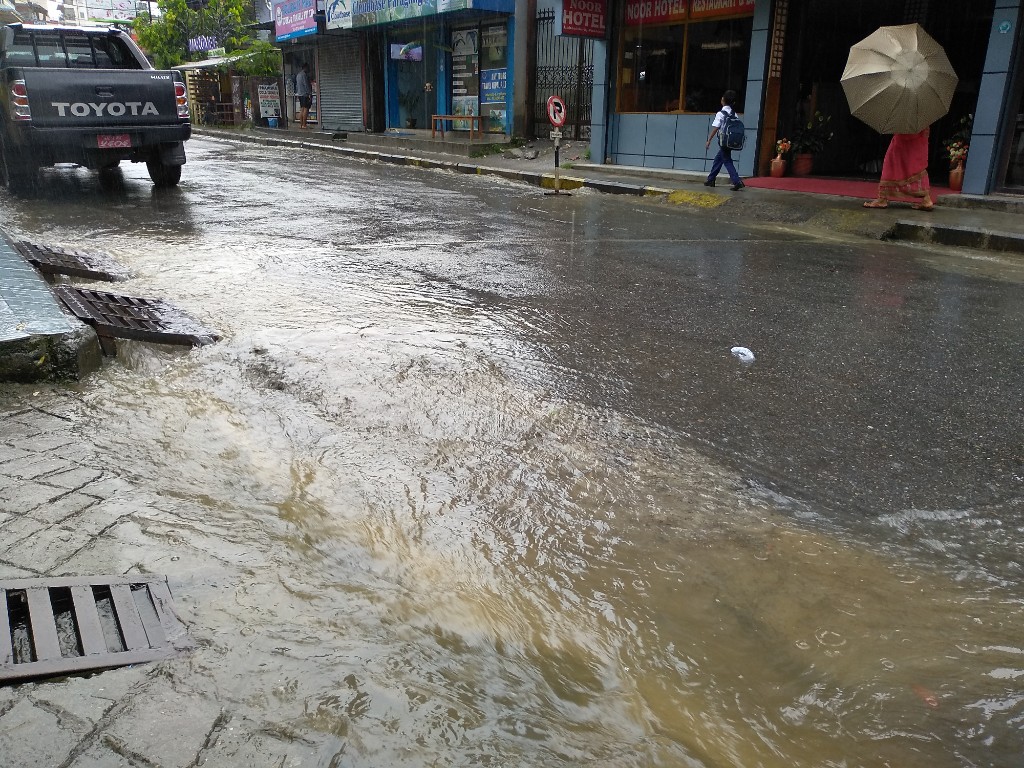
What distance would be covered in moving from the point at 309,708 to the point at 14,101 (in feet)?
33.0

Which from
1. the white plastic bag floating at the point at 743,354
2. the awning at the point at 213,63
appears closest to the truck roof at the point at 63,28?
the white plastic bag floating at the point at 743,354

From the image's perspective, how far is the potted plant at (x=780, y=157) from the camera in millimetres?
13891

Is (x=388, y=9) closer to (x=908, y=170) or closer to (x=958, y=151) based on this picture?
(x=958, y=151)

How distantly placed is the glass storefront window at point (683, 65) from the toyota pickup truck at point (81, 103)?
883cm

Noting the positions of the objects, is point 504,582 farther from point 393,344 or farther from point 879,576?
point 393,344

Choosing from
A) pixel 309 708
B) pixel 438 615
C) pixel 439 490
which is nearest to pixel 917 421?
pixel 439 490

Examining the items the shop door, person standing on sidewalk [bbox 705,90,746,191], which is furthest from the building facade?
the shop door

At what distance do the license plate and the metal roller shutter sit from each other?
16.4 m

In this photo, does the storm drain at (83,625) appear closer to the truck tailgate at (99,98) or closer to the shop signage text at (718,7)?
the truck tailgate at (99,98)

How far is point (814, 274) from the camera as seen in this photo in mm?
7266

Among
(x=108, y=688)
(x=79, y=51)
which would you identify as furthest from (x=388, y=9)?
(x=108, y=688)

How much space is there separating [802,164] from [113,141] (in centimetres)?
1092

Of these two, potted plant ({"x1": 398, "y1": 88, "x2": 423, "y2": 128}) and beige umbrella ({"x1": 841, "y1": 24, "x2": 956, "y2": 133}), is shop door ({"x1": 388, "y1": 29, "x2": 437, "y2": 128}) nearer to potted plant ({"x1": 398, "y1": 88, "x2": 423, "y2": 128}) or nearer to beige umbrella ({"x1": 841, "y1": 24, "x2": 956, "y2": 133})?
potted plant ({"x1": 398, "y1": 88, "x2": 423, "y2": 128})

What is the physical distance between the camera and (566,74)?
64.2ft
